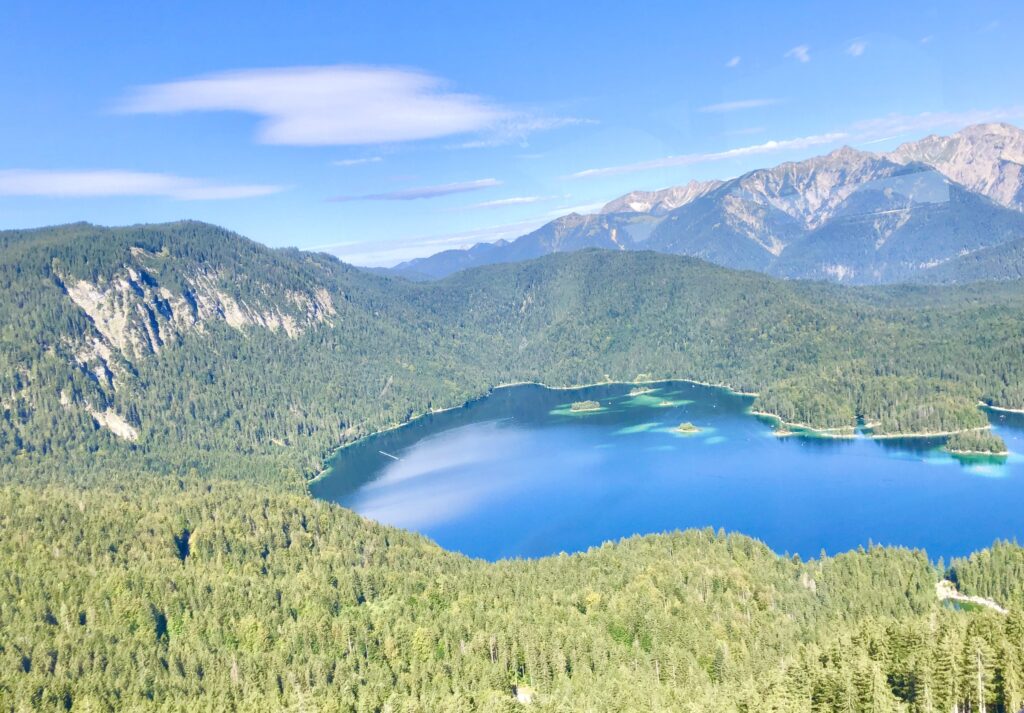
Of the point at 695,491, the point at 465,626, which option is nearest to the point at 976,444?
the point at 695,491

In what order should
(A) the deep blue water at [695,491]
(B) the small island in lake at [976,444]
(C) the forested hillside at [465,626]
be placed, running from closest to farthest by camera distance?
(C) the forested hillside at [465,626] → (A) the deep blue water at [695,491] → (B) the small island in lake at [976,444]

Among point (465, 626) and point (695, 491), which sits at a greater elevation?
point (465, 626)

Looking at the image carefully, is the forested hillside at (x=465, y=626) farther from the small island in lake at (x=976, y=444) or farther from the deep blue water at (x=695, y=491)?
the small island in lake at (x=976, y=444)

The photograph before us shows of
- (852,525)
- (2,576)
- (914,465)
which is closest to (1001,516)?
(852,525)

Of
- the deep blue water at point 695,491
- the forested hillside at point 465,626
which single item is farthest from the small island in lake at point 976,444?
the forested hillside at point 465,626

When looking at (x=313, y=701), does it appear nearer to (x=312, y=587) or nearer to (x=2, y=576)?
(x=312, y=587)

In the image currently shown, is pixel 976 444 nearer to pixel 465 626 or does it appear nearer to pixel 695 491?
pixel 695 491
